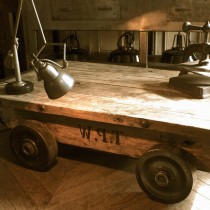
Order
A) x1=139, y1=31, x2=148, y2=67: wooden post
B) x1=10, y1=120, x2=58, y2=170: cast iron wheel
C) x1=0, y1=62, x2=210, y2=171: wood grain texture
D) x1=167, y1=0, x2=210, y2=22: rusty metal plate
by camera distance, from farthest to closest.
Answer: x1=139, y1=31, x2=148, y2=67: wooden post → x1=167, y1=0, x2=210, y2=22: rusty metal plate → x1=10, y1=120, x2=58, y2=170: cast iron wheel → x1=0, y1=62, x2=210, y2=171: wood grain texture

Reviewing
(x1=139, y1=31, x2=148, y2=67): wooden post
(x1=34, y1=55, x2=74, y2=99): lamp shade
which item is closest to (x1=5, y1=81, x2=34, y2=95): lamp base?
(x1=34, y1=55, x2=74, y2=99): lamp shade

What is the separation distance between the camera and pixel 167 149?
1212 mm

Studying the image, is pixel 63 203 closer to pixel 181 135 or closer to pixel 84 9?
pixel 181 135

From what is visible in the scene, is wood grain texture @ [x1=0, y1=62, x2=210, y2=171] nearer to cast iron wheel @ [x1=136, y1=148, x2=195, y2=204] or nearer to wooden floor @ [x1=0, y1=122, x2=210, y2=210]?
cast iron wheel @ [x1=136, y1=148, x2=195, y2=204]

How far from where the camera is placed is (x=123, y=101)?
1368mm

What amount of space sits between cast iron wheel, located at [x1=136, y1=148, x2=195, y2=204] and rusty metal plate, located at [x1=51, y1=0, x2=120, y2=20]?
1608 millimetres

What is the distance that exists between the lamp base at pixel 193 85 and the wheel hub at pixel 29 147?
0.74 metres

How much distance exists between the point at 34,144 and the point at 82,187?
0.31 meters

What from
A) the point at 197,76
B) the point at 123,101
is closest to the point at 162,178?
the point at 123,101

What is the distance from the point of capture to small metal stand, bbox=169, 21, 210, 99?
4.48ft

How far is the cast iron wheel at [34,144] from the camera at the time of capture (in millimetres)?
1449

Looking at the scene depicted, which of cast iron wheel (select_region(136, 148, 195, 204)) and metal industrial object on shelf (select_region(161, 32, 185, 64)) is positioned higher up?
metal industrial object on shelf (select_region(161, 32, 185, 64))

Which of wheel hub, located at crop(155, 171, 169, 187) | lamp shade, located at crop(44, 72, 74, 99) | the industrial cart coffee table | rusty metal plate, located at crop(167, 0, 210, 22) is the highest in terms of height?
rusty metal plate, located at crop(167, 0, 210, 22)

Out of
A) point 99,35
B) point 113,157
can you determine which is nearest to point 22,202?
point 113,157
